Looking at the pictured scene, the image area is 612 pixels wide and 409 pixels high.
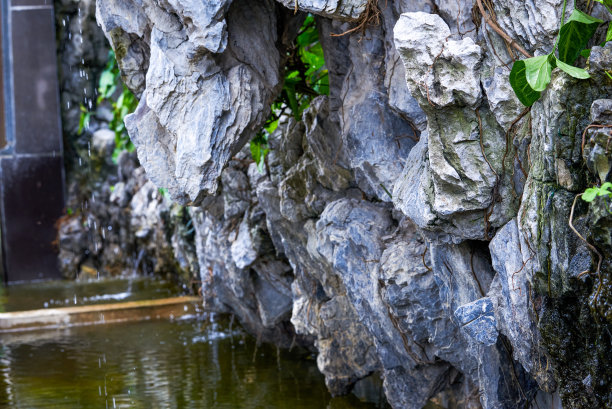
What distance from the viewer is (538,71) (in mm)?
2371

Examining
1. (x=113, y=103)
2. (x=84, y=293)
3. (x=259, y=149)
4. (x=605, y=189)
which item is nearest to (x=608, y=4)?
(x=605, y=189)

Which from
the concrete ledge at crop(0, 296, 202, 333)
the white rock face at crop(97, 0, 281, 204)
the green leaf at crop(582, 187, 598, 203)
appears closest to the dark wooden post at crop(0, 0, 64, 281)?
the concrete ledge at crop(0, 296, 202, 333)

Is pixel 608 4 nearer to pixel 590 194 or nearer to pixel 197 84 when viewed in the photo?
pixel 590 194

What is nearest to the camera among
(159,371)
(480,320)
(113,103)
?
(480,320)

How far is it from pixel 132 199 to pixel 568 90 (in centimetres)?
843

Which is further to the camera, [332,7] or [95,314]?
[95,314]

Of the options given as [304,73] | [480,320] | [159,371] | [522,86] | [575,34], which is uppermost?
[304,73]

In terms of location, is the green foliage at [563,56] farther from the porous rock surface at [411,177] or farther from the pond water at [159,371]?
the pond water at [159,371]

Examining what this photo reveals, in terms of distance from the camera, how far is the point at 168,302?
286 inches

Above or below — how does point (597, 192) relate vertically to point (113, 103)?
below

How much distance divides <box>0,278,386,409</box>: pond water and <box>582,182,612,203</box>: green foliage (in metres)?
2.76

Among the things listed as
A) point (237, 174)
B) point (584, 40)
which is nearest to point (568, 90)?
point (584, 40)

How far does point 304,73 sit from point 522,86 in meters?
2.62

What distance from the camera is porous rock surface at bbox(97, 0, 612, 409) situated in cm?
243
